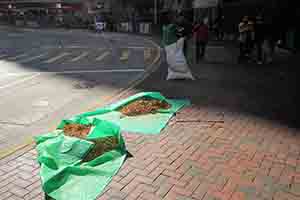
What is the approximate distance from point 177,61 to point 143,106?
349cm

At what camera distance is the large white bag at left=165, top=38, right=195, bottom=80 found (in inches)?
410

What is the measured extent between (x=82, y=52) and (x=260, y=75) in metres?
11.5

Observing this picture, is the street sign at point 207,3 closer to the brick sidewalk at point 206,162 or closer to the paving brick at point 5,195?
the brick sidewalk at point 206,162

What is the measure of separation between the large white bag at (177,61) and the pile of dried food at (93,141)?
5.04m

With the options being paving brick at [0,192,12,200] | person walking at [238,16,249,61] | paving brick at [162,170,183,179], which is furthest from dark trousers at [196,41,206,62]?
paving brick at [0,192,12,200]

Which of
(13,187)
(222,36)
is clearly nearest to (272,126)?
(13,187)

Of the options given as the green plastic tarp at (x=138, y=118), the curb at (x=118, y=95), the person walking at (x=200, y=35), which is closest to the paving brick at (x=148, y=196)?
the green plastic tarp at (x=138, y=118)

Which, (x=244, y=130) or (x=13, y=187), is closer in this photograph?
A: (x=13, y=187)

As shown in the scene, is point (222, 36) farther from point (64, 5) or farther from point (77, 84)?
point (64, 5)

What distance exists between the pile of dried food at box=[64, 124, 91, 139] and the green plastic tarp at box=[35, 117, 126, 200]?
130 mm

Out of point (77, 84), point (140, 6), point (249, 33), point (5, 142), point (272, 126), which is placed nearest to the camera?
point (5, 142)

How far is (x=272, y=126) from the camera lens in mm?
6555

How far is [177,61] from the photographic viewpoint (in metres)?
10.5

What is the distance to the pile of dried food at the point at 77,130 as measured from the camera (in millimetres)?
5867
